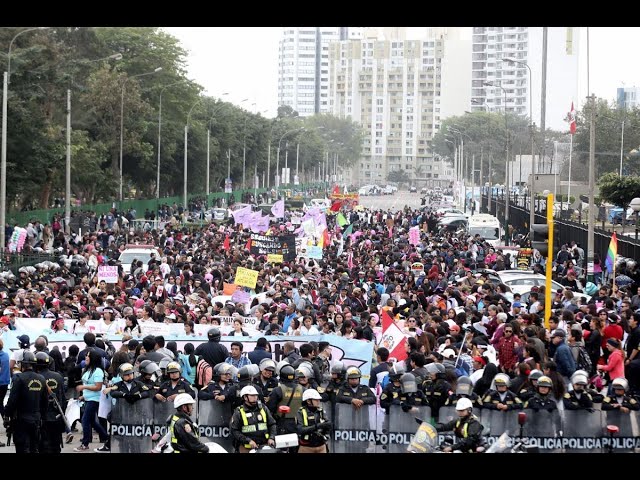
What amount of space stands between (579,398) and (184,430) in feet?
12.4

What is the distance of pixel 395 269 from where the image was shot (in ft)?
104

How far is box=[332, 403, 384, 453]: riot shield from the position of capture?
13422mm

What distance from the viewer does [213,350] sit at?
16.2 meters

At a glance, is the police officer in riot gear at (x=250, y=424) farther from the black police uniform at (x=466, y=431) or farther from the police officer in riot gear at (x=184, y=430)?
the black police uniform at (x=466, y=431)

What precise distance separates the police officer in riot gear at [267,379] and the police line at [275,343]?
1804mm

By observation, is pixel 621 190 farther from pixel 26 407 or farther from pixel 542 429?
pixel 26 407

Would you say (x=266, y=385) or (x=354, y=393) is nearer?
(x=354, y=393)

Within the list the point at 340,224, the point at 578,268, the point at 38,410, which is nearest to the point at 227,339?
the point at 38,410

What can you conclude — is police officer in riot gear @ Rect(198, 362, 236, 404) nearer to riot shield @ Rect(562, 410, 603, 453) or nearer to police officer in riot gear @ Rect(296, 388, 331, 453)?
police officer in riot gear @ Rect(296, 388, 331, 453)

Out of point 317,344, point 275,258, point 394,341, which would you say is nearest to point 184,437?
point 317,344

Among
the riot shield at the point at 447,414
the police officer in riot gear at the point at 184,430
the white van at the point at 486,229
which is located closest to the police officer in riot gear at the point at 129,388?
the police officer in riot gear at the point at 184,430

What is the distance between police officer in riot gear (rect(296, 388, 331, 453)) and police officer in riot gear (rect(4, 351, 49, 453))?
2.87 meters
